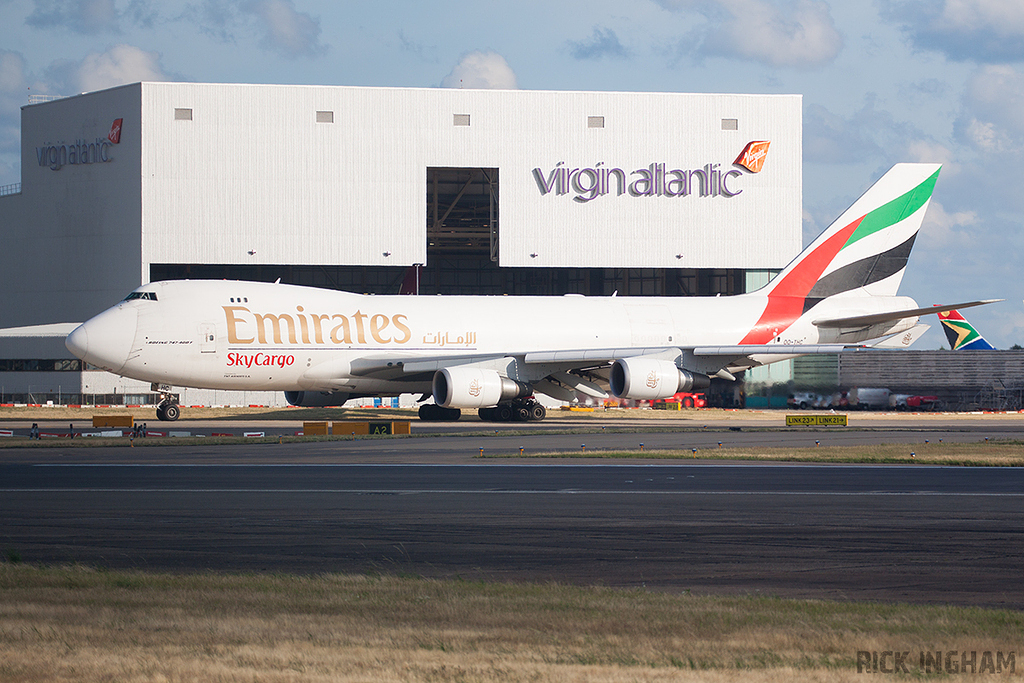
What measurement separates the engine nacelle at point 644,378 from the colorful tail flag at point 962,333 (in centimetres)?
3214

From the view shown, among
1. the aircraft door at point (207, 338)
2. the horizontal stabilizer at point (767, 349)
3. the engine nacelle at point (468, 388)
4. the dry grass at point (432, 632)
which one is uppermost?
the aircraft door at point (207, 338)

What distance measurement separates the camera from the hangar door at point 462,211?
2296 inches

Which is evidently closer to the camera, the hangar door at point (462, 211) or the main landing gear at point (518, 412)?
the main landing gear at point (518, 412)

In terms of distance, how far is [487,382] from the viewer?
34.3m

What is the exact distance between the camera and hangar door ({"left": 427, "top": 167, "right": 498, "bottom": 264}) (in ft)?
191

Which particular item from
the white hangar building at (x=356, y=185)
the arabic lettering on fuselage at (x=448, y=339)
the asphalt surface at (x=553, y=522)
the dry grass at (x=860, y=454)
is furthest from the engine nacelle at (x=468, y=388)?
the white hangar building at (x=356, y=185)

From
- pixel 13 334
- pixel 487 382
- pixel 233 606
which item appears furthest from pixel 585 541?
pixel 13 334

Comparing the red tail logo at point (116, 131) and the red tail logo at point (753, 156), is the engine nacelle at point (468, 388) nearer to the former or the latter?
the red tail logo at point (753, 156)

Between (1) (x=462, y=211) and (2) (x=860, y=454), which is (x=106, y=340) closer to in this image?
(2) (x=860, y=454)

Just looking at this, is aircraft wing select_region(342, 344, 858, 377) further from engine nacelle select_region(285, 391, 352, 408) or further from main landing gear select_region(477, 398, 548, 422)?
engine nacelle select_region(285, 391, 352, 408)

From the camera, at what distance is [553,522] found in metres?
12.3

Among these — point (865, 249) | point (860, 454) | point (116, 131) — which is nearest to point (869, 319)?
point (865, 249)

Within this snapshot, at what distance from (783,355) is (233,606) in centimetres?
3476

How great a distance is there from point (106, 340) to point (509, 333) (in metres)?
13.9
